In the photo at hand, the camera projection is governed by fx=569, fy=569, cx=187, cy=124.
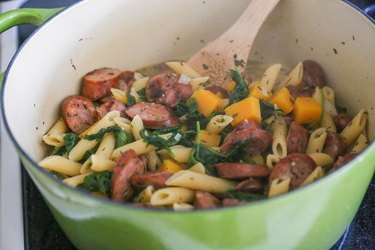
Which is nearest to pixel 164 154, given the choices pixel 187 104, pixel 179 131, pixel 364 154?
pixel 179 131

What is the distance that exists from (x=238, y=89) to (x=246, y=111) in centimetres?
11

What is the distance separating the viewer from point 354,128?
3.73 feet

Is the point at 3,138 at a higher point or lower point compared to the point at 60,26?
lower

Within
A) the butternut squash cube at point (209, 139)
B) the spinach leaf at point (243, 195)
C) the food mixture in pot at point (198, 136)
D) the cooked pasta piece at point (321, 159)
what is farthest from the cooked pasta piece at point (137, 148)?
the cooked pasta piece at point (321, 159)

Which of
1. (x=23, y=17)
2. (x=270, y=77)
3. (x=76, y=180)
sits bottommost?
(x=76, y=180)

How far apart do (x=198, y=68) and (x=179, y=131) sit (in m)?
0.25

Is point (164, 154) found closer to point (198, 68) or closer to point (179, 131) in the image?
point (179, 131)

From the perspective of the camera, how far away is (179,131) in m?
1.18

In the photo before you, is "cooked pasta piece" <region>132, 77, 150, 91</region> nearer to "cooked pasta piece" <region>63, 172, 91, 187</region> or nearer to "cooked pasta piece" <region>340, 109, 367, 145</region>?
"cooked pasta piece" <region>63, 172, 91, 187</region>

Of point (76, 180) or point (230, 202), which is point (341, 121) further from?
point (76, 180)

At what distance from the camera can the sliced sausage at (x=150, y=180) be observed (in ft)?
3.24

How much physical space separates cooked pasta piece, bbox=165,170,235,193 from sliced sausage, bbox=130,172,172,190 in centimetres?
1

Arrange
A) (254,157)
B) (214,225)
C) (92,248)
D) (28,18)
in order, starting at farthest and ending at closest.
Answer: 1. (28,18)
2. (254,157)
3. (92,248)
4. (214,225)

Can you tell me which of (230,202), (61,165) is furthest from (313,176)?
(61,165)
